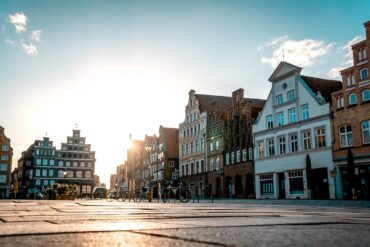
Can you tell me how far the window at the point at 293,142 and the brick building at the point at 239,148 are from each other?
693 cm

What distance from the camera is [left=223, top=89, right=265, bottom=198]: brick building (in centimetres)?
4688

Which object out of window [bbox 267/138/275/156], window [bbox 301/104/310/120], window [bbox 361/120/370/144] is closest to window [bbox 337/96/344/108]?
window [bbox 361/120/370/144]

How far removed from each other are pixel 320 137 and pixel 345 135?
9.56ft

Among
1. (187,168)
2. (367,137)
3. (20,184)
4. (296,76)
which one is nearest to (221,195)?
(187,168)

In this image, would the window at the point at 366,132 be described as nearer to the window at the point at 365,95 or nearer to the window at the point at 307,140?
the window at the point at 365,95

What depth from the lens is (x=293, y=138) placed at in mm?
39969

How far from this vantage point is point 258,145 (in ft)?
148

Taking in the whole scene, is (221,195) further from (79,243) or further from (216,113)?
(79,243)

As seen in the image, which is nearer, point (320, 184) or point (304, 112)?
point (320, 184)

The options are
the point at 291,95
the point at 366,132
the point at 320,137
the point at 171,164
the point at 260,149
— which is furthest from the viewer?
the point at 171,164

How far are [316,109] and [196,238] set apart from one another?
3644 centimetres

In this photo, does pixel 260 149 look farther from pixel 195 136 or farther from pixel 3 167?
pixel 3 167

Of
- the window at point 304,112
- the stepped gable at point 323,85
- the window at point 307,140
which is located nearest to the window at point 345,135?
the window at point 307,140

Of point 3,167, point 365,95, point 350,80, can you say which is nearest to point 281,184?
point 350,80
